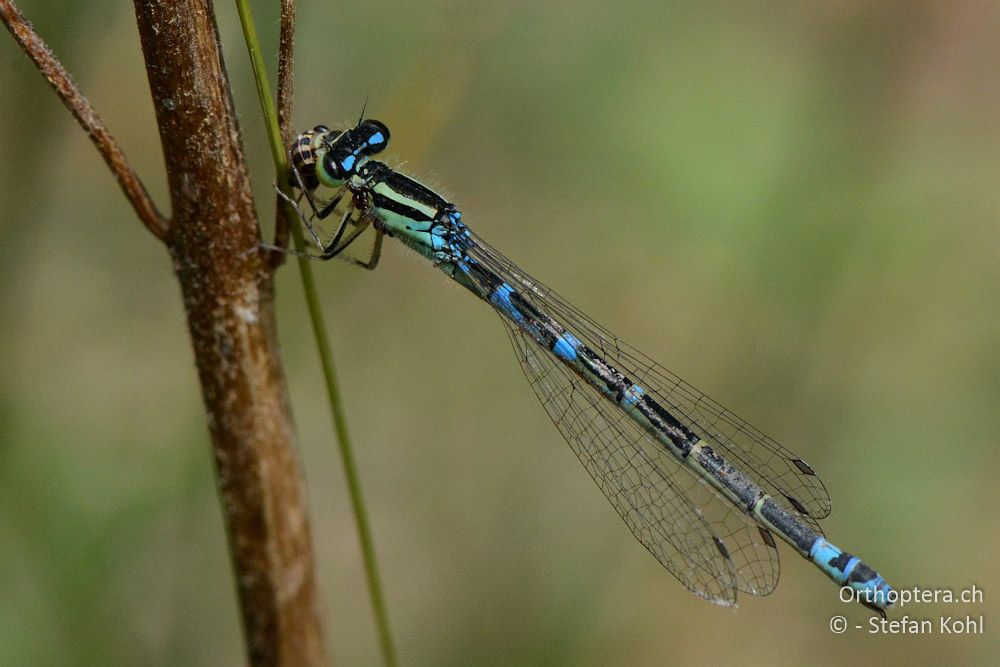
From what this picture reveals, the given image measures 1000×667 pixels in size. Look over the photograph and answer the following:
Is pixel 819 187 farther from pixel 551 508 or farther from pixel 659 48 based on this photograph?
pixel 551 508

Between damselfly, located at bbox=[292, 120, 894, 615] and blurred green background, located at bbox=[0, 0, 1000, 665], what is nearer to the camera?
damselfly, located at bbox=[292, 120, 894, 615]

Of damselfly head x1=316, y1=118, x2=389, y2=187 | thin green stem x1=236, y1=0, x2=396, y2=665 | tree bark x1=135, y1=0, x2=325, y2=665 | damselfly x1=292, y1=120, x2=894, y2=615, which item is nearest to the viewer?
tree bark x1=135, y1=0, x2=325, y2=665

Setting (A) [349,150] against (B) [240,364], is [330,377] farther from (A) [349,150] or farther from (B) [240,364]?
(A) [349,150]

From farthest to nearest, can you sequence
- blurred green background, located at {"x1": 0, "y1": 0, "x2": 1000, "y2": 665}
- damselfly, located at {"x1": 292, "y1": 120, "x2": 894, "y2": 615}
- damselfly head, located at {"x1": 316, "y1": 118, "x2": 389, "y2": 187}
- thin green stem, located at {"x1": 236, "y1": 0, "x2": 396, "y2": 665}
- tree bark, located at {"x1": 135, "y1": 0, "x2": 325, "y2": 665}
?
blurred green background, located at {"x1": 0, "y1": 0, "x2": 1000, "y2": 665}
damselfly, located at {"x1": 292, "y1": 120, "x2": 894, "y2": 615}
damselfly head, located at {"x1": 316, "y1": 118, "x2": 389, "y2": 187}
thin green stem, located at {"x1": 236, "y1": 0, "x2": 396, "y2": 665}
tree bark, located at {"x1": 135, "y1": 0, "x2": 325, "y2": 665}

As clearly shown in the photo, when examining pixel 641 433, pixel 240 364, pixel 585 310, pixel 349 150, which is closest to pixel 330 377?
pixel 240 364

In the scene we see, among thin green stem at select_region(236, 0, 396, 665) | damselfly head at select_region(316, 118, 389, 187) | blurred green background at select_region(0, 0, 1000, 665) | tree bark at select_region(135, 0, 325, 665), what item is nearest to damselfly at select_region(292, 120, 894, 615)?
damselfly head at select_region(316, 118, 389, 187)

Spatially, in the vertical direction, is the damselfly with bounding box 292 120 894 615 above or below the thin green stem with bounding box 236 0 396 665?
above

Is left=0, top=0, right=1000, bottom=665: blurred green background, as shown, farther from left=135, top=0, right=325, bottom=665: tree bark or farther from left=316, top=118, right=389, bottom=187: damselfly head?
left=135, top=0, right=325, bottom=665: tree bark

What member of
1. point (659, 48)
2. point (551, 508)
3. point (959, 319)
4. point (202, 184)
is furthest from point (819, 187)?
point (202, 184)
